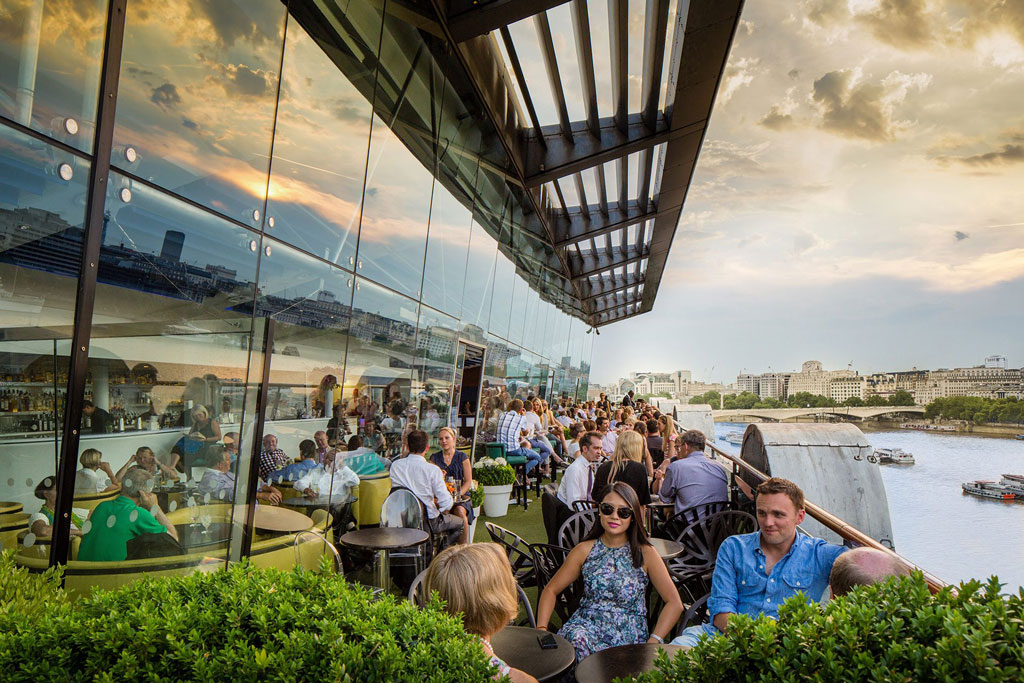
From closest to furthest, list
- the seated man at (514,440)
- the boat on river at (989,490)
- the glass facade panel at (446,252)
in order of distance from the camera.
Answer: the glass facade panel at (446,252), the boat on river at (989,490), the seated man at (514,440)

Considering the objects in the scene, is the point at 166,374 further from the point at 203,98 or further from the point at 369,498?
the point at 369,498

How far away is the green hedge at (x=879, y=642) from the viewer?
116cm

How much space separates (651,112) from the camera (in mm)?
8156

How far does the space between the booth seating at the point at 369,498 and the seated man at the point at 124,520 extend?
7.86 feet

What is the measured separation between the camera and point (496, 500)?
27.7 feet

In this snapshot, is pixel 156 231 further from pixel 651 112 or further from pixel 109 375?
pixel 651 112

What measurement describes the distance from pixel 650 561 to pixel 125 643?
2423mm

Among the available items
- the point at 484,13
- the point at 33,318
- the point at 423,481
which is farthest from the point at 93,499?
the point at 484,13

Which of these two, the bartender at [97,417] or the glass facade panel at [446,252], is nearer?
the bartender at [97,417]

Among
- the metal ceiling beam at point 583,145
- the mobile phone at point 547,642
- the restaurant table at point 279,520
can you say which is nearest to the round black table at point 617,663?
the mobile phone at point 547,642

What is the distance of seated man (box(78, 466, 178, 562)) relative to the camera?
2.89 meters

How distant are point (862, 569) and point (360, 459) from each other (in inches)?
174

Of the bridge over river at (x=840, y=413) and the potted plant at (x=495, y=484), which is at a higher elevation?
the bridge over river at (x=840, y=413)

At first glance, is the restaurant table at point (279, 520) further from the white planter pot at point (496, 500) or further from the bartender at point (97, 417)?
the white planter pot at point (496, 500)
